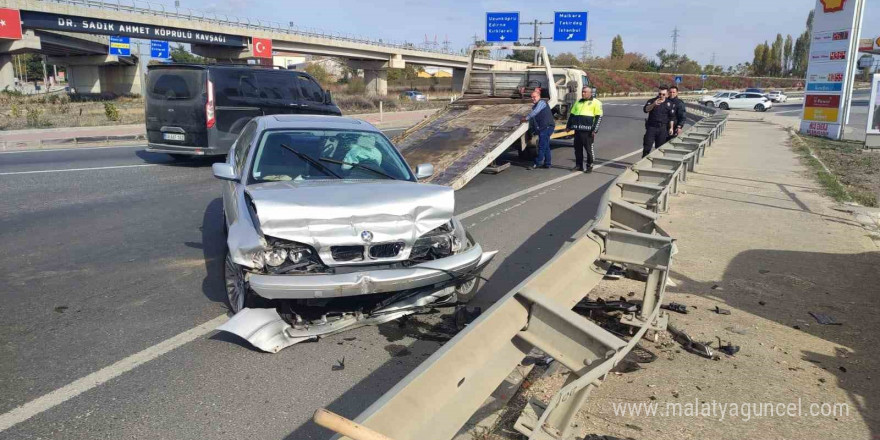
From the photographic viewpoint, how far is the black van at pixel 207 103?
12414 millimetres

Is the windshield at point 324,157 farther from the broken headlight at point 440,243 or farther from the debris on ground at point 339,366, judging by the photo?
the debris on ground at point 339,366

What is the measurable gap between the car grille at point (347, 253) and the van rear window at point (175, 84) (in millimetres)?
9398

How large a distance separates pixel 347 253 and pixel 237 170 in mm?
2193

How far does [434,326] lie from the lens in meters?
4.66

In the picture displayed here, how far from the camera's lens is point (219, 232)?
756cm

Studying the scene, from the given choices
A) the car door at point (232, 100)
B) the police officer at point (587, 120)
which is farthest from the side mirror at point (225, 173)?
the police officer at point (587, 120)

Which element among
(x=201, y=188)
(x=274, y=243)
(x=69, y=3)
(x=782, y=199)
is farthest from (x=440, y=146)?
(x=69, y=3)

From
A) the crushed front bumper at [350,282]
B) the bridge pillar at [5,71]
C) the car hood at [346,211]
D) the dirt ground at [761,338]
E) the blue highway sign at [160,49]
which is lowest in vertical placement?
the dirt ground at [761,338]

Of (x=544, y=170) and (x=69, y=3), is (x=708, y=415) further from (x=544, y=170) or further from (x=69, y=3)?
(x=69, y=3)

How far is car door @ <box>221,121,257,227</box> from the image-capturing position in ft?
17.3

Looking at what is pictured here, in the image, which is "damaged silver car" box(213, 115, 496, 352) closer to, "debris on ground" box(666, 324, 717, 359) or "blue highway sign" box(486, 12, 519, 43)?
"debris on ground" box(666, 324, 717, 359)

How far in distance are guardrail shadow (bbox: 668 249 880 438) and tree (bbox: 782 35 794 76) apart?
4897 inches

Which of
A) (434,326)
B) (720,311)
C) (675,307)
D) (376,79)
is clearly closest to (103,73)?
(376,79)

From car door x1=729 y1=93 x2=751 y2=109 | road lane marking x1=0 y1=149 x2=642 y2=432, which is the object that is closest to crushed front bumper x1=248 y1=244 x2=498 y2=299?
road lane marking x1=0 y1=149 x2=642 y2=432
